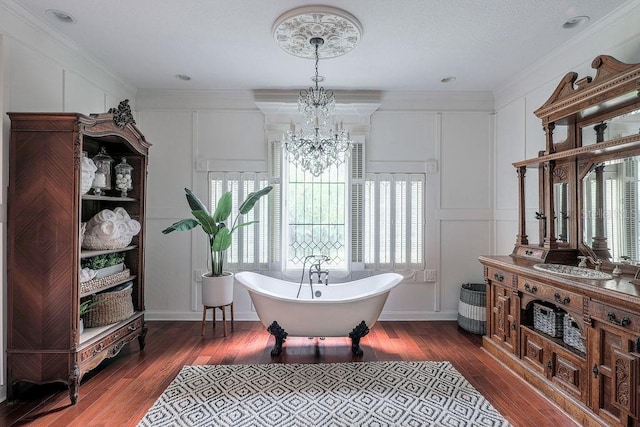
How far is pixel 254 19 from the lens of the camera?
8.17ft

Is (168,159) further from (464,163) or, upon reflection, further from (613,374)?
(613,374)

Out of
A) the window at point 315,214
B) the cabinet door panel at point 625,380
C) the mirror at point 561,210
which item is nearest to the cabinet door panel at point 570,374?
the cabinet door panel at point 625,380

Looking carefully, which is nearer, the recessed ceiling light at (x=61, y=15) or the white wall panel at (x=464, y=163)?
the recessed ceiling light at (x=61, y=15)

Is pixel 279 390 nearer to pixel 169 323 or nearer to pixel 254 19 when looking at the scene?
pixel 169 323

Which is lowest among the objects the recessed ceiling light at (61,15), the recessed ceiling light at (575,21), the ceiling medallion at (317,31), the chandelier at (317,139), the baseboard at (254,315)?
the baseboard at (254,315)

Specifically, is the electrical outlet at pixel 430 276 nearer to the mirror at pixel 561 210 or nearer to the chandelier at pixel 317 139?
the mirror at pixel 561 210

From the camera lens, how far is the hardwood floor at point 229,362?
86.1 inches

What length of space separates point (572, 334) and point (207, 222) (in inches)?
129

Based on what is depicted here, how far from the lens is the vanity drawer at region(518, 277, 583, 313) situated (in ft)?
6.99

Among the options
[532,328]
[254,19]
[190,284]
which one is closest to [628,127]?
[532,328]

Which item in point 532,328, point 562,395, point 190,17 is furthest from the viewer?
point 532,328

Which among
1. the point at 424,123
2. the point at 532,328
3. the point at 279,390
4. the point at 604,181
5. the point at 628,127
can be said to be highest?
the point at 424,123

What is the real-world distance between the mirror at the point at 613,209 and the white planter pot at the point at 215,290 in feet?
10.9

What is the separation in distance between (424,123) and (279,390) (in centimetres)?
337
